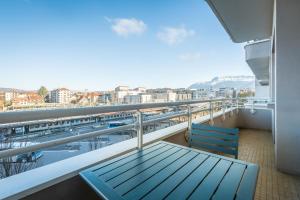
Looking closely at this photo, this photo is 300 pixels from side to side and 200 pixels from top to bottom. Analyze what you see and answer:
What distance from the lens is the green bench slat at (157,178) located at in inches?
36.0

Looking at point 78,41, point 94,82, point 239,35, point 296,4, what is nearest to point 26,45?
point 78,41

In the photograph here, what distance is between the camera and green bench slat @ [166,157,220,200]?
2.98 ft

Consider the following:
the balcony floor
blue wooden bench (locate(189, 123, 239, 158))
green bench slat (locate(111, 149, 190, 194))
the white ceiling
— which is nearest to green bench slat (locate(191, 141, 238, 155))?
blue wooden bench (locate(189, 123, 239, 158))

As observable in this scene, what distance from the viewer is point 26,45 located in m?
14.6

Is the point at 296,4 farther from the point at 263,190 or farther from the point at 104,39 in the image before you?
the point at 104,39

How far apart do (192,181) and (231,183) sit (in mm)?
222

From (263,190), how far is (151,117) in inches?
65.8

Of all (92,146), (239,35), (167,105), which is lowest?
(92,146)

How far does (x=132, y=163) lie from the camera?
132 cm

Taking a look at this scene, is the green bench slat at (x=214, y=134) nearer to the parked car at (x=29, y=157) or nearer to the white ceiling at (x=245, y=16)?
the parked car at (x=29, y=157)

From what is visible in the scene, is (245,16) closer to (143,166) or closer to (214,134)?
(214,134)

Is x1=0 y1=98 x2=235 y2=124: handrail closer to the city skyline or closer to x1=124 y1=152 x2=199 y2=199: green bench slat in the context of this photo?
x1=124 y1=152 x2=199 y2=199: green bench slat

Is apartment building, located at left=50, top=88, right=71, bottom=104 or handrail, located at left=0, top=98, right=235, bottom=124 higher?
apartment building, located at left=50, top=88, right=71, bottom=104

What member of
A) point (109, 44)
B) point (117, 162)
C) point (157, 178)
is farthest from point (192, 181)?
point (109, 44)
